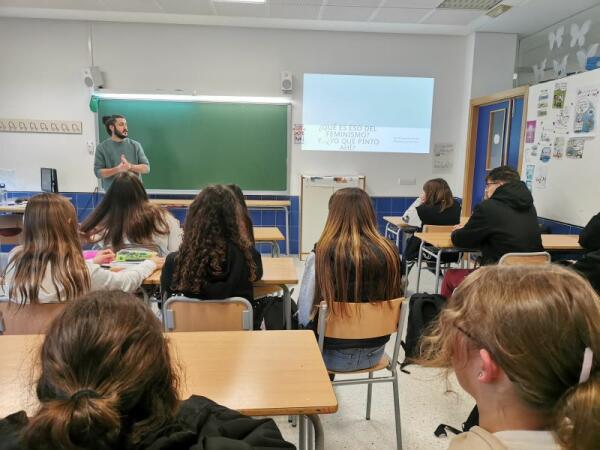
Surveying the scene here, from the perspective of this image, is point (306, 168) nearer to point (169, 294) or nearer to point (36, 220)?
point (169, 294)

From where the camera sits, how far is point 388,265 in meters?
1.82

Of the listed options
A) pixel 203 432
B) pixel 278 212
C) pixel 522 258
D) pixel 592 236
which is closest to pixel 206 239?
pixel 203 432

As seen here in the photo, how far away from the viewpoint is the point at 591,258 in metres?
2.51

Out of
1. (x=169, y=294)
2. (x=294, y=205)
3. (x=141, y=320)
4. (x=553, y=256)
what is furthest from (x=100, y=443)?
(x=294, y=205)

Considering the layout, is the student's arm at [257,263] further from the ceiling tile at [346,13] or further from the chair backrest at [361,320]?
the ceiling tile at [346,13]

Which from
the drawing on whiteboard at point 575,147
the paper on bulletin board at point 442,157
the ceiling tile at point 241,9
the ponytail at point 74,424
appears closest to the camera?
the ponytail at point 74,424

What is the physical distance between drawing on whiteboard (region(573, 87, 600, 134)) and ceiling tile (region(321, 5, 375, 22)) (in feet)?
7.45

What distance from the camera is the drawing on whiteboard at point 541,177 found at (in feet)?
13.4

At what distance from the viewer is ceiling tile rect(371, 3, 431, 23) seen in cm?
457

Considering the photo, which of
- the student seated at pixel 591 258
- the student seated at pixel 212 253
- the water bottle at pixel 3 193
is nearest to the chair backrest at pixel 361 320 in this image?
the student seated at pixel 212 253

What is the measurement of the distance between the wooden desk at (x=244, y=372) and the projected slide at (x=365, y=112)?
4.30 meters

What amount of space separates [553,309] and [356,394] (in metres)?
1.96

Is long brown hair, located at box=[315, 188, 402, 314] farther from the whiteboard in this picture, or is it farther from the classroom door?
the classroom door

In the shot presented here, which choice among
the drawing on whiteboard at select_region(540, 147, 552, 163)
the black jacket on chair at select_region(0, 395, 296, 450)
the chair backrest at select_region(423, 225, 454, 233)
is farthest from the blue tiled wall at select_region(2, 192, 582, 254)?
the black jacket on chair at select_region(0, 395, 296, 450)
